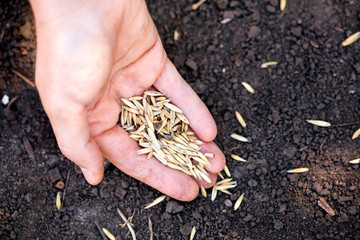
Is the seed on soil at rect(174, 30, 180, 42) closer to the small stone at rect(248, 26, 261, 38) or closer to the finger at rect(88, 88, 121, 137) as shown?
Answer: the small stone at rect(248, 26, 261, 38)

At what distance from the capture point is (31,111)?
3.12 metres

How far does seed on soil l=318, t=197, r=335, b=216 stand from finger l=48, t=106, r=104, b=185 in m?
1.48

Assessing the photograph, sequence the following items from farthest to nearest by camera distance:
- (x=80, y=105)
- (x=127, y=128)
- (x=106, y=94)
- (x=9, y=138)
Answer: (x=9, y=138), (x=127, y=128), (x=106, y=94), (x=80, y=105)

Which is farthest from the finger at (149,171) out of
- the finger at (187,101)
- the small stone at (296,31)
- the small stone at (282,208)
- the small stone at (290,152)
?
the small stone at (296,31)

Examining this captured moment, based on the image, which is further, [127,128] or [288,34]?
[288,34]

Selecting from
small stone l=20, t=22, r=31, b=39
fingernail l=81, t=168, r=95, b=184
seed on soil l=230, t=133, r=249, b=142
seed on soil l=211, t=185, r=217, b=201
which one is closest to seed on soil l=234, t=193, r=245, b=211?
seed on soil l=211, t=185, r=217, b=201

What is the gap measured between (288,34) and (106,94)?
154 centimetres

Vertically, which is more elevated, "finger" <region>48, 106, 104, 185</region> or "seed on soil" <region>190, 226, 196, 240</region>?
"finger" <region>48, 106, 104, 185</region>

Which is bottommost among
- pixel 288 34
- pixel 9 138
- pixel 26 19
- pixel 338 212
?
pixel 338 212

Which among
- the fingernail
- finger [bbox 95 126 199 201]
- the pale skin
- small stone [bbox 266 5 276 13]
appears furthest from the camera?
small stone [bbox 266 5 276 13]

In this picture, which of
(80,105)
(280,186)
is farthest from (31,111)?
(280,186)

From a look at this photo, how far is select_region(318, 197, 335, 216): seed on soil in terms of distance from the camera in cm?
275

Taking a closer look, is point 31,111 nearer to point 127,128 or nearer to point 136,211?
point 127,128

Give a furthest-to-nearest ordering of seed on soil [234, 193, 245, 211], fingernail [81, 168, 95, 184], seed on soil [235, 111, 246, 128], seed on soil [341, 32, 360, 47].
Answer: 1. seed on soil [341, 32, 360, 47]
2. seed on soil [235, 111, 246, 128]
3. seed on soil [234, 193, 245, 211]
4. fingernail [81, 168, 95, 184]
